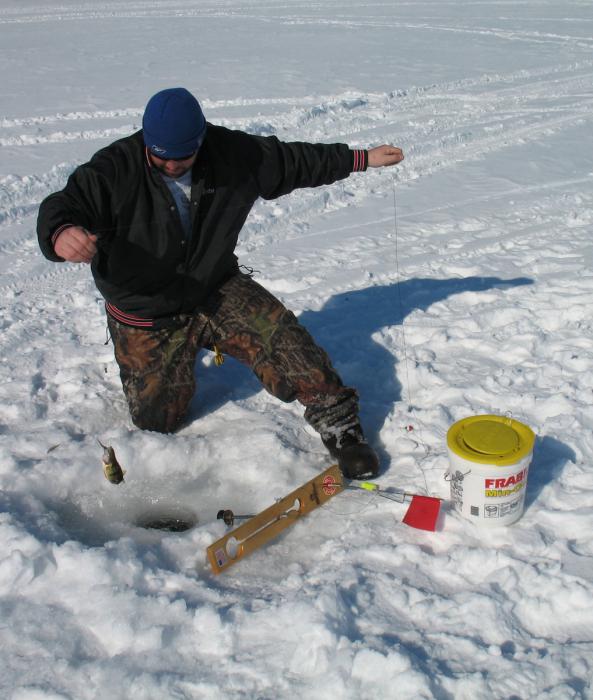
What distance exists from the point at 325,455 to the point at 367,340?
1179mm

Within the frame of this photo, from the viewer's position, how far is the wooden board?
2873 millimetres

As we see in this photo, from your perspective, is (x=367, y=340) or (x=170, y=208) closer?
(x=170, y=208)

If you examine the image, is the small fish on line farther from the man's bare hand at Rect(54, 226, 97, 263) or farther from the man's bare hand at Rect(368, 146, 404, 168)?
the man's bare hand at Rect(368, 146, 404, 168)

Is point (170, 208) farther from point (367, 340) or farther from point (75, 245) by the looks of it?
point (367, 340)

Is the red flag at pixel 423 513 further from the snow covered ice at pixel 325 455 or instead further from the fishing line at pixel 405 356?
the fishing line at pixel 405 356

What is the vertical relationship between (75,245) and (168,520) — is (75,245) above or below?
above

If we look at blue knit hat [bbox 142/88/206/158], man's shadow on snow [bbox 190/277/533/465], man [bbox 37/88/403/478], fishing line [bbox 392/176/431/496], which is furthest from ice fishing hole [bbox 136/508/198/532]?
blue knit hat [bbox 142/88/206/158]

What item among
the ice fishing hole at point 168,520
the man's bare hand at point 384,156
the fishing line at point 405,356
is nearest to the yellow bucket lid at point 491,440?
the fishing line at point 405,356

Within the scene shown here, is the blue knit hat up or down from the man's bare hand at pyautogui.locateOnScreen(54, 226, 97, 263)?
up

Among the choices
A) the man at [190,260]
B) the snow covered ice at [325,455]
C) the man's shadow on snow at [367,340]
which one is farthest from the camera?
the man's shadow on snow at [367,340]

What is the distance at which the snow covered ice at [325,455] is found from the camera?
246cm

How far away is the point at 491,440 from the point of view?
9.55 feet

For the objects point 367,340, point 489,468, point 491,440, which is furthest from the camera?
point 367,340

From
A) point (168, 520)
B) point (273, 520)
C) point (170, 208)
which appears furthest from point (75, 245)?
point (273, 520)
